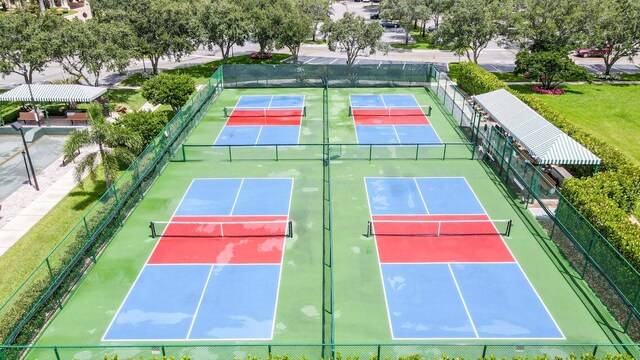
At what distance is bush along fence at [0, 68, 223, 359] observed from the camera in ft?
45.0

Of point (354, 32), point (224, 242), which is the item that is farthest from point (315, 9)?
point (224, 242)

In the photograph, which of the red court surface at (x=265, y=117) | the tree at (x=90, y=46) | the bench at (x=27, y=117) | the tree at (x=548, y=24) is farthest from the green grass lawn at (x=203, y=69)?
the tree at (x=548, y=24)

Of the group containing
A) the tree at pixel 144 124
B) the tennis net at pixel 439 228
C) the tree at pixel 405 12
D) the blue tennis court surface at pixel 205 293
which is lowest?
the blue tennis court surface at pixel 205 293

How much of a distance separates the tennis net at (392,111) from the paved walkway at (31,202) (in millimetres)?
18057

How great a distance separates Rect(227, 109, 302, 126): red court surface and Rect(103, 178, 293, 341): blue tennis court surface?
11592 millimetres

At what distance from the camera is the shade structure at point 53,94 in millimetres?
30484

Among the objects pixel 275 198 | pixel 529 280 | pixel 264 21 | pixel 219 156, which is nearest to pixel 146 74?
pixel 264 21

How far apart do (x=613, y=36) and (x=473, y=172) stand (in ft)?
80.0

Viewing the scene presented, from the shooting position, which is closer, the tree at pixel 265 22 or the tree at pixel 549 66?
the tree at pixel 549 66

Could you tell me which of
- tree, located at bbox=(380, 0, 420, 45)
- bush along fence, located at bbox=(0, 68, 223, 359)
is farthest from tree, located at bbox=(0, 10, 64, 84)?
tree, located at bbox=(380, 0, 420, 45)

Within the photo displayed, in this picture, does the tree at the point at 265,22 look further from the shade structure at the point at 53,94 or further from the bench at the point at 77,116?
the bench at the point at 77,116

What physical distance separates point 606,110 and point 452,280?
84.9ft

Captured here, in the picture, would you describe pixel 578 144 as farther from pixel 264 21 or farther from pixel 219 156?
pixel 264 21

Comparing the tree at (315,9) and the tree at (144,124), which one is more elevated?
the tree at (315,9)
